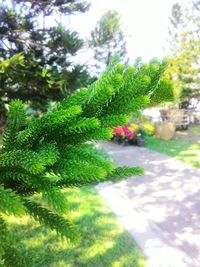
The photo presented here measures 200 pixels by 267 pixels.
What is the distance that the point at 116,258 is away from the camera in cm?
419

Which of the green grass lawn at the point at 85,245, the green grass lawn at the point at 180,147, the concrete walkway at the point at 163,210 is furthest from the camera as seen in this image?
the green grass lawn at the point at 180,147

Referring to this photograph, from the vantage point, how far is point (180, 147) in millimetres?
15297

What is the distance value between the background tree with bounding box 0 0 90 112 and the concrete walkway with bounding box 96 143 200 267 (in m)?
2.92

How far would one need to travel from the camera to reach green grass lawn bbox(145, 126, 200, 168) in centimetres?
1226

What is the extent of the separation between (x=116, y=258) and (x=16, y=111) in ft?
12.1

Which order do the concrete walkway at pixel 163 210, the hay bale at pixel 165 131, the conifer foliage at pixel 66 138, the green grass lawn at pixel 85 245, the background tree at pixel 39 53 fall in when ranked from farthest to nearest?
the hay bale at pixel 165 131
the background tree at pixel 39 53
the concrete walkway at pixel 163 210
the green grass lawn at pixel 85 245
the conifer foliage at pixel 66 138

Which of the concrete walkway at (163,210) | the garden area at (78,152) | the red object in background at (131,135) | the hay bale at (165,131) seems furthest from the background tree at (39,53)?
the hay bale at (165,131)

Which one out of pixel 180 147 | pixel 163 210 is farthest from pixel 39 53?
pixel 180 147

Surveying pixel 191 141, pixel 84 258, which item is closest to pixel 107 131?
pixel 84 258

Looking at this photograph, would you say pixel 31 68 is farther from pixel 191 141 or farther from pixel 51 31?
pixel 191 141

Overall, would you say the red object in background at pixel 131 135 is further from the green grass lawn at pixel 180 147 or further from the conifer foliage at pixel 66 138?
the conifer foliage at pixel 66 138

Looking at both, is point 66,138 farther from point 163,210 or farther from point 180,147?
point 180,147

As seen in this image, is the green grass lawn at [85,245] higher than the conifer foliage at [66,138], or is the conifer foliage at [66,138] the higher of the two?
the conifer foliage at [66,138]

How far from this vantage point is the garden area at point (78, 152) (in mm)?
818
